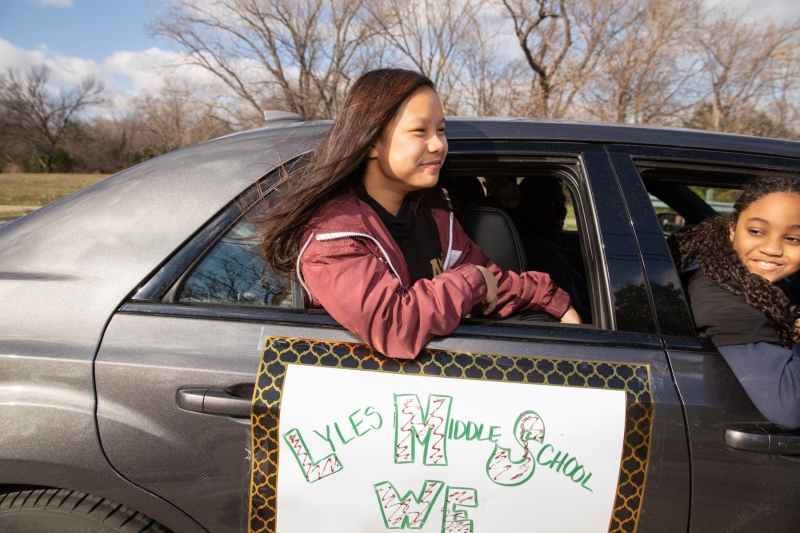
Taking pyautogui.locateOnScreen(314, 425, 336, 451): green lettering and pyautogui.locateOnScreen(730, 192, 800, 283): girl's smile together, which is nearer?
pyautogui.locateOnScreen(314, 425, 336, 451): green lettering

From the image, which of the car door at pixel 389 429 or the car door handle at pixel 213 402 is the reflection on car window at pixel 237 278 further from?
the car door handle at pixel 213 402

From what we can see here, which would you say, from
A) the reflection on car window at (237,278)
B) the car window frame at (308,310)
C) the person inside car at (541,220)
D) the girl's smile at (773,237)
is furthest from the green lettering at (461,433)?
the person inside car at (541,220)

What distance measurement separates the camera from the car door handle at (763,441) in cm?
129

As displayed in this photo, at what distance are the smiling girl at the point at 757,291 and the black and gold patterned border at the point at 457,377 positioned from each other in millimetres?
249

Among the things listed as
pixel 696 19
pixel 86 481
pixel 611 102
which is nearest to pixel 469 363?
pixel 86 481

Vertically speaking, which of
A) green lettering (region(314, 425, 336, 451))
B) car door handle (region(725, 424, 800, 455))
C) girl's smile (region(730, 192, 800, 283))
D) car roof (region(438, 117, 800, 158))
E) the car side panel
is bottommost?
the car side panel

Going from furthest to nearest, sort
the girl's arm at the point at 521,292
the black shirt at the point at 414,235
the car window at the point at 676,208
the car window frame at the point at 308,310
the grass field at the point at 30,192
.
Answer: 1. the grass field at the point at 30,192
2. the car window at the point at 676,208
3. the girl's arm at the point at 521,292
4. the black shirt at the point at 414,235
5. the car window frame at the point at 308,310

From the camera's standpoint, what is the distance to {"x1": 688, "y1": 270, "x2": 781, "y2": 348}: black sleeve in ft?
4.50

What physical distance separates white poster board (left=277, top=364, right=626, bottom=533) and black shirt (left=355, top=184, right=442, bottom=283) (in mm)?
442

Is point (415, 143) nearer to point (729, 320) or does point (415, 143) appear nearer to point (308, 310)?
point (308, 310)

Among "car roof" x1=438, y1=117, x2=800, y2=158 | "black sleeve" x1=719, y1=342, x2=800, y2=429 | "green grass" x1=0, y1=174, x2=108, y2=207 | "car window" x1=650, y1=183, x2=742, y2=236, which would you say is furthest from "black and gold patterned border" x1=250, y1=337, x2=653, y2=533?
"green grass" x1=0, y1=174, x2=108, y2=207

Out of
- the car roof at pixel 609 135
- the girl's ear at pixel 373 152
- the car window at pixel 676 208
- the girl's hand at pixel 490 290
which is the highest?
the car window at pixel 676 208

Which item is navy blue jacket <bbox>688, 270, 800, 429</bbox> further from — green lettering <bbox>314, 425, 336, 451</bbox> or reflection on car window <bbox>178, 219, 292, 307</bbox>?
reflection on car window <bbox>178, 219, 292, 307</bbox>

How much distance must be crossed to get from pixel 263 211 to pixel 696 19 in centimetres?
1405
